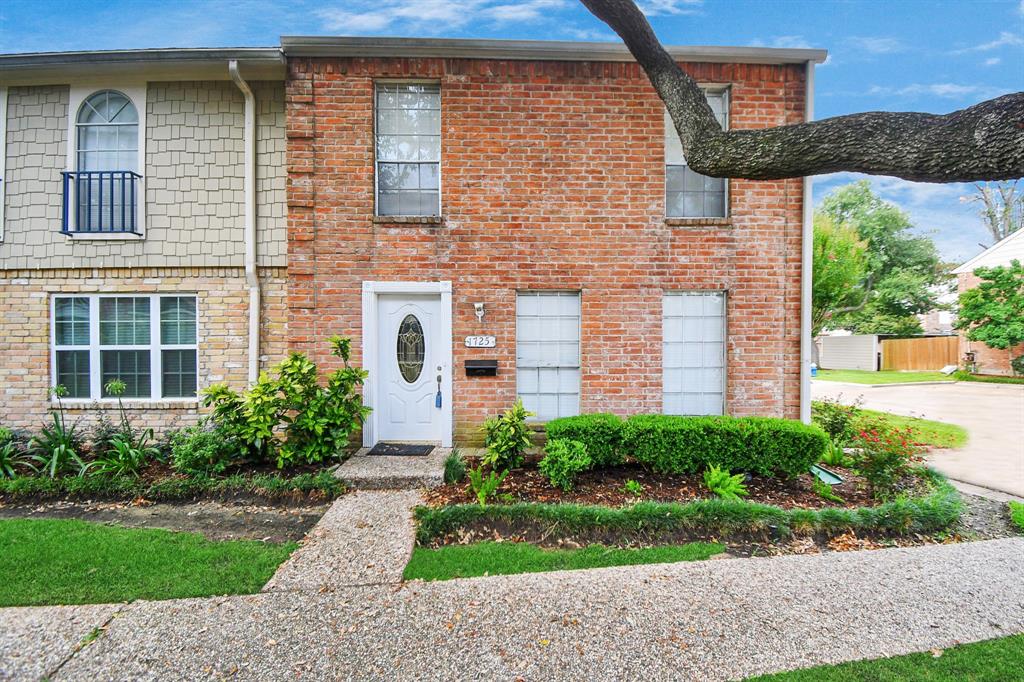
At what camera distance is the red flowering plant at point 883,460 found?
517cm

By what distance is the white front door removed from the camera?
6473mm

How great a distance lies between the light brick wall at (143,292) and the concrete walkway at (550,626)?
157 inches

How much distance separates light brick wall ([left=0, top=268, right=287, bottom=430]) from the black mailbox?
2688 millimetres

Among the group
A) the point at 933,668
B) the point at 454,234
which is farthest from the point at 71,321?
the point at 933,668

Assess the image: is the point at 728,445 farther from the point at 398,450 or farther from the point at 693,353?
the point at 398,450

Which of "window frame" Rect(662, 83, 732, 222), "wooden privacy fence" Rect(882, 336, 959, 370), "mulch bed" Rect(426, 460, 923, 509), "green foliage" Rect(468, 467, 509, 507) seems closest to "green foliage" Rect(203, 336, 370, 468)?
"mulch bed" Rect(426, 460, 923, 509)

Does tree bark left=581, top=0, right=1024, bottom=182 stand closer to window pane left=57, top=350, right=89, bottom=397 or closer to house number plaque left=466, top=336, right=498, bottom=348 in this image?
house number plaque left=466, top=336, right=498, bottom=348

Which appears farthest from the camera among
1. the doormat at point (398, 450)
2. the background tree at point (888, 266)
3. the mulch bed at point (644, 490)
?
the background tree at point (888, 266)

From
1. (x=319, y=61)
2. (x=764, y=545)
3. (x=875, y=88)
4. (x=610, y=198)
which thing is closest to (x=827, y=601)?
(x=764, y=545)

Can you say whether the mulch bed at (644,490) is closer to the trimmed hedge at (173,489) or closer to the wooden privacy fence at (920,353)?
the trimmed hedge at (173,489)

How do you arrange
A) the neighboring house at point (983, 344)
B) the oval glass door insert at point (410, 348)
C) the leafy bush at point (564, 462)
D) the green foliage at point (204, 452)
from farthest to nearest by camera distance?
the neighboring house at point (983, 344)
the oval glass door insert at point (410, 348)
the green foliage at point (204, 452)
the leafy bush at point (564, 462)

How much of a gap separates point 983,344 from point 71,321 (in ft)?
90.7

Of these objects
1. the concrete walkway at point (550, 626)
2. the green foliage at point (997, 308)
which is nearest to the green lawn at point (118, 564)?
the concrete walkway at point (550, 626)

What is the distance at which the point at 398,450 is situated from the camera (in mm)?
6223
